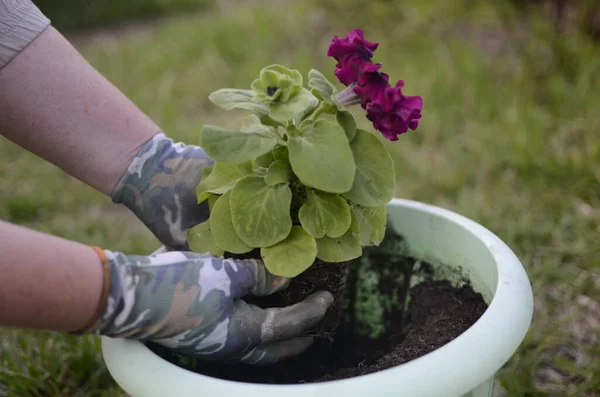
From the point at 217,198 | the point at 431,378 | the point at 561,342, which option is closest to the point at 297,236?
the point at 217,198

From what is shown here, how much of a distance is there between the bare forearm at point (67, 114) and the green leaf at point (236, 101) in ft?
0.92

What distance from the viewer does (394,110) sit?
3.10 ft

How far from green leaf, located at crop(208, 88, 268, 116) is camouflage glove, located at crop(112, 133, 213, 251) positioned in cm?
24

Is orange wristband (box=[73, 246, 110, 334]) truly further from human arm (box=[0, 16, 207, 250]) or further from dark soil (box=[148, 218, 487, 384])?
human arm (box=[0, 16, 207, 250])

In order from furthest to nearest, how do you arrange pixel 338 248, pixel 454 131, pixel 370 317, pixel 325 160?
1. pixel 454 131
2. pixel 370 317
3. pixel 338 248
4. pixel 325 160

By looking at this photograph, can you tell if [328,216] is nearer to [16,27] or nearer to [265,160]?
[265,160]

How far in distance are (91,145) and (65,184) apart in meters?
1.50

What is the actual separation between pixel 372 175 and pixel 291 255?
0.18 metres

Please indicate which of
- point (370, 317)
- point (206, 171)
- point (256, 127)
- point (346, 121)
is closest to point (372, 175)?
point (346, 121)

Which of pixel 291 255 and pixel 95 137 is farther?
pixel 95 137

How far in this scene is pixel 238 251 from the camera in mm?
1024

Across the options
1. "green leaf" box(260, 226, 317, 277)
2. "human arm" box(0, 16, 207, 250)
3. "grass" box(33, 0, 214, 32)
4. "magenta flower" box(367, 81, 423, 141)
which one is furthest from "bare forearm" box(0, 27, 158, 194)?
"grass" box(33, 0, 214, 32)

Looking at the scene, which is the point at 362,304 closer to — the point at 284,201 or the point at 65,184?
the point at 284,201

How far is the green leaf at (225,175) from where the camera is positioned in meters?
1.05
